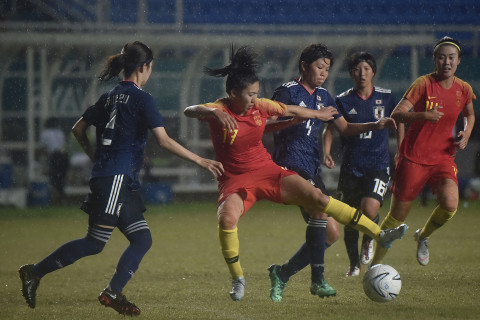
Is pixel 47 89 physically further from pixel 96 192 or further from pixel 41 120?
pixel 96 192

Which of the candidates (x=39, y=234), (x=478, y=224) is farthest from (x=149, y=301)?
(x=478, y=224)

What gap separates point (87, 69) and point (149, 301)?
40.8 feet

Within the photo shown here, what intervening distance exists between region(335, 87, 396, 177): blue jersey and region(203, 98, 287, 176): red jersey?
64.0 inches

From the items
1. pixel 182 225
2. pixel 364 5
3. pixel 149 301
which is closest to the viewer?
pixel 149 301

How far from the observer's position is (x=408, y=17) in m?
22.3

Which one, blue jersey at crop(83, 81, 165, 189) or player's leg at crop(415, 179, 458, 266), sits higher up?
blue jersey at crop(83, 81, 165, 189)

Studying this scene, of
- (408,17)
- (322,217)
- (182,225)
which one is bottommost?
(182,225)

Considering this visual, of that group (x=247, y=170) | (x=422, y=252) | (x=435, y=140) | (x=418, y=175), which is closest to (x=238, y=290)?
(x=247, y=170)

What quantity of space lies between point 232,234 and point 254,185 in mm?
402

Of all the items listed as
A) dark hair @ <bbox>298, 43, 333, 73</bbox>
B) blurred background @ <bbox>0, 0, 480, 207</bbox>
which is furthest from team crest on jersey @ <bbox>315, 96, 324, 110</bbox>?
blurred background @ <bbox>0, 0, 480, 207</bbox>

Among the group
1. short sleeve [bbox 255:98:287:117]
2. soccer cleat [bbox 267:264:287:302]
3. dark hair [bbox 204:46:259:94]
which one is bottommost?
soccer cleat [bbox 267:264:287:302]

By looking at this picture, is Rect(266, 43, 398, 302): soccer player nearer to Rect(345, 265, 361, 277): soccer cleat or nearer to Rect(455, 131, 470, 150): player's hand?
Rect(455, 131, 470, 150): player's hand

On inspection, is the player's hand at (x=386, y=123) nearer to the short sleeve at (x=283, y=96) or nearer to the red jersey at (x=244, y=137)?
the short sleeve at (x=283, y=96)

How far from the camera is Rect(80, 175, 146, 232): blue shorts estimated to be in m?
5.56
